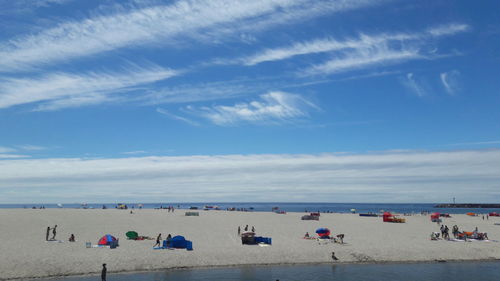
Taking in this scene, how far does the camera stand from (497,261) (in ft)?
97.9

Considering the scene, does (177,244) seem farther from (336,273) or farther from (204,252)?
(336,273)

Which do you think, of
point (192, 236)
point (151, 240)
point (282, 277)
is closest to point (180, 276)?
point (282, 277)

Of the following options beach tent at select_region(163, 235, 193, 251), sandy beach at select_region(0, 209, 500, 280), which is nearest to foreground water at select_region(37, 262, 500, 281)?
sandy beach at select_region(0, 209, 500, 280)

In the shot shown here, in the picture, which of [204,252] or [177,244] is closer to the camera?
[204,252]

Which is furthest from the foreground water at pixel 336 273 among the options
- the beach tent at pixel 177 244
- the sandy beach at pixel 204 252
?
the beach tent at pixel 177 244

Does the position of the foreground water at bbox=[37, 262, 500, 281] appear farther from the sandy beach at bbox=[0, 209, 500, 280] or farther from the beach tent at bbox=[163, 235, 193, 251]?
→ the beach tent at bbox=[163, 235, 193, 251]

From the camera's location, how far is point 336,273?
83.3 feet

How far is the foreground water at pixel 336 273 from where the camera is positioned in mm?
23922

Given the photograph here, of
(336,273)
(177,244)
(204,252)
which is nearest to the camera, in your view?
(336,273)

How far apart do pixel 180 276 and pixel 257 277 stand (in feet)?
16.2

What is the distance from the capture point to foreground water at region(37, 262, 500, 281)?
23.9 meters

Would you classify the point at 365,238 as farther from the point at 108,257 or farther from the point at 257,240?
the point at 108,257

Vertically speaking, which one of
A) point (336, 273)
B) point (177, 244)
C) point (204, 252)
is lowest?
point (336, 273)

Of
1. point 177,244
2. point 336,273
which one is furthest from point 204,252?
point 336,273
